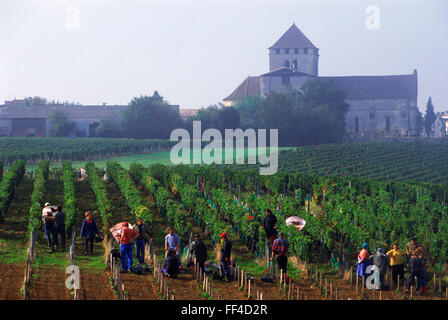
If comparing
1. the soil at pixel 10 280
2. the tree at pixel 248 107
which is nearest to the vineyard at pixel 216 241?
the soil at pixel 10 280

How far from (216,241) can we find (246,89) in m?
97.8

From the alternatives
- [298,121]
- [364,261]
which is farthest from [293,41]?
[364,261]

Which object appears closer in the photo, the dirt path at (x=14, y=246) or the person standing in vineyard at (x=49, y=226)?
the dirt path at (x=14, y=246)

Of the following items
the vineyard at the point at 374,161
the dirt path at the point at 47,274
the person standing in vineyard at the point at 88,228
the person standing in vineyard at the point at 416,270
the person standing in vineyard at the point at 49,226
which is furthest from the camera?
the vineyard at the point at 374,161

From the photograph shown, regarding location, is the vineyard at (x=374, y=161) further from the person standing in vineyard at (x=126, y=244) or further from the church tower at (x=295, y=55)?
the church tower at (x=295, y=55)

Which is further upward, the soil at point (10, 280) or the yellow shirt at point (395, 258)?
the yellow shirt at point (395, 258)

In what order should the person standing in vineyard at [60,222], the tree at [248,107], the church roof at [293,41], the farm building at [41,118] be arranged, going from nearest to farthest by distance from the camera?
the person standing in vineyard at [60,222] < the farm building at [41,118] < the tree at [248,107] < the church roof at [293,41]

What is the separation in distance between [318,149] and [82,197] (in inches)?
1588

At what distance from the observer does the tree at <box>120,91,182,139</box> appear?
88812 mm

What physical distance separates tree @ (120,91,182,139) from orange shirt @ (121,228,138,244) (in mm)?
71388

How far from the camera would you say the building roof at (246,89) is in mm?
117000

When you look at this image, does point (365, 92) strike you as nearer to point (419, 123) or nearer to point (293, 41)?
point (293, 41)

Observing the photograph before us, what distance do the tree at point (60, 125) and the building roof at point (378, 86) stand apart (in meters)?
48.1

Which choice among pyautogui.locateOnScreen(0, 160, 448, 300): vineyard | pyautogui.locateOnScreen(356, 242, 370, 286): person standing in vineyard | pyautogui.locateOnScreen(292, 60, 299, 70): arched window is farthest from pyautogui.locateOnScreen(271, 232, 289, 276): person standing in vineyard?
pyautogui.locateOnScreen(292, 60, 299, 70): arched window
